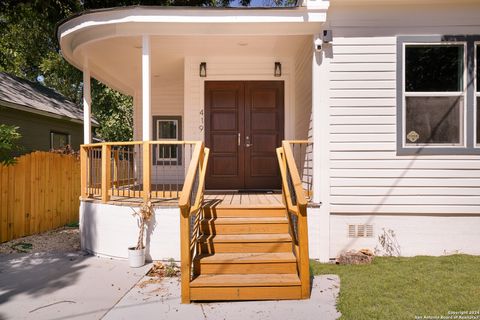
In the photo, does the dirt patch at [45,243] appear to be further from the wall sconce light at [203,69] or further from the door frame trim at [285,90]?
the wall sconce light at [203,69]

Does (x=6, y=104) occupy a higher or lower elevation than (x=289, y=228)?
higher

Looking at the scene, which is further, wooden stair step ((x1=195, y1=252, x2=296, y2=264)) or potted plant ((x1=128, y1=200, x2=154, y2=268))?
potted plant ((x1=128, y1=200, x2=154, y2=268))

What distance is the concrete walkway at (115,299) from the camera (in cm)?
339

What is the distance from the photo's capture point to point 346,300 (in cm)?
354

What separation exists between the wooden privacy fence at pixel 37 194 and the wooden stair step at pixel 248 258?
4.39 m

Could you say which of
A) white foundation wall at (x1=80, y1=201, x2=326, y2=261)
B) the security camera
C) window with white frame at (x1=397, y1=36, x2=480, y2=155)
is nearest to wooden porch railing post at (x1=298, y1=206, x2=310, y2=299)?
white foundation wall at (x1=80, y1=201, x2=326, y2=261)

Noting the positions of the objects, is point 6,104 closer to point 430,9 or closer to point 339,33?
point 339,33

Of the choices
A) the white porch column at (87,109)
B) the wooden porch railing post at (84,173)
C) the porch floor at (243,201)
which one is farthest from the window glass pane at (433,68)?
the white porch column at (87,109)

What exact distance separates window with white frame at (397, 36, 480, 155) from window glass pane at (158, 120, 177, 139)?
16.4 feet

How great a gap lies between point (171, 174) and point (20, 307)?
4811mm

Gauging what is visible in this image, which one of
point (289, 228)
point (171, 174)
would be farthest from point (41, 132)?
point (289, 228)

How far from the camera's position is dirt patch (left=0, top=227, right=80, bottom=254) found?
5889mm

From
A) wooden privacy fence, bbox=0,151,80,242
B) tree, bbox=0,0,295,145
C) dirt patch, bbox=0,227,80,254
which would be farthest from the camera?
tree, bbox=0,0,295,145

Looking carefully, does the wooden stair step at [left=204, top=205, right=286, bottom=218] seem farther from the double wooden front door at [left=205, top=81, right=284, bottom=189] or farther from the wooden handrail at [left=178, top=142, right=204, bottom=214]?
the double wooden front door at [left=205, top=81, right=284, bottom=189]
